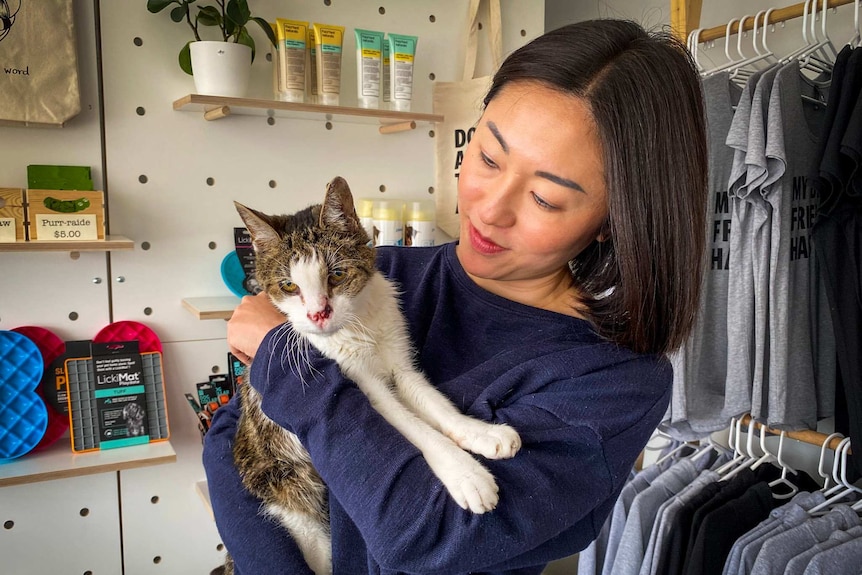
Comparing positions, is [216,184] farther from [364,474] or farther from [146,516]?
[364,474]

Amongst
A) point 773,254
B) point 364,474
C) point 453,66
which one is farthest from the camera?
point 453,66

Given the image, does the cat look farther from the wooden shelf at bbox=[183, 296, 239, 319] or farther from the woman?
the wooden shelf at bbox=[183, 296, 239, 319]

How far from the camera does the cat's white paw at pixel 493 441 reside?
0.79 m

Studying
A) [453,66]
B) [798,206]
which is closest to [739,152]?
[798,206]

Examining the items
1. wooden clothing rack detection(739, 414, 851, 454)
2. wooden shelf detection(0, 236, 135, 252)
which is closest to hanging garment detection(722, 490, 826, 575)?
wooden clothing rack detection(739, 414, 851, 454)

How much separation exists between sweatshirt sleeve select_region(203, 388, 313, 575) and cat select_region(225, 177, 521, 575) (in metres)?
0.02

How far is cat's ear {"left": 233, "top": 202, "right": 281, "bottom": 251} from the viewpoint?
999 millimetres

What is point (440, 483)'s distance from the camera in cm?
76

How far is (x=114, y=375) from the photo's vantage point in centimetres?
164

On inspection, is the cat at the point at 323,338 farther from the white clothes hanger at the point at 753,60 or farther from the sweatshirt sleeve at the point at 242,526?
the white clothes hanger at the point at 753,60

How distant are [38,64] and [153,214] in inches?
17.2

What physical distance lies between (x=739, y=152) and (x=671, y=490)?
34.0 inches

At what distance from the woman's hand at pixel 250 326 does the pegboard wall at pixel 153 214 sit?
827 millimetres

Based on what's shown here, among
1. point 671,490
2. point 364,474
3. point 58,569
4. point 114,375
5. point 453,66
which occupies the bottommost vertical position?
point 58,569
